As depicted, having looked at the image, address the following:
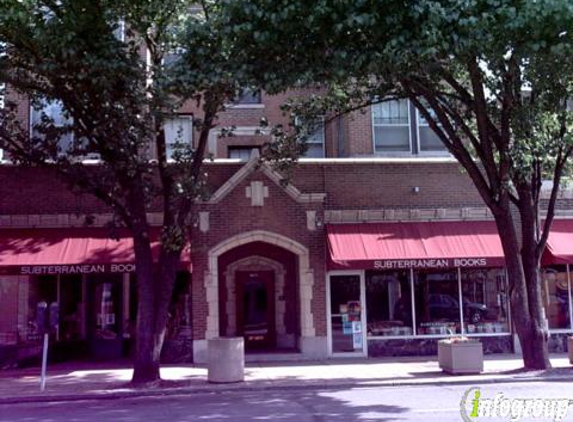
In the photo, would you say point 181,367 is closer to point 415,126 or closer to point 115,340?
point 115,340

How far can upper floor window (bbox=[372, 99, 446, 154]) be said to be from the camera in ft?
69.3

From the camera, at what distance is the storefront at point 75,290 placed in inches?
635

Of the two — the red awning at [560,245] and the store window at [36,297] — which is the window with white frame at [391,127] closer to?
the red awning at [560,245]

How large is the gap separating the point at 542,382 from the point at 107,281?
1150cm

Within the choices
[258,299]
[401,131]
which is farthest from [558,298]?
[258,299]

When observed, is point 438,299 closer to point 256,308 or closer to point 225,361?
point 256,308

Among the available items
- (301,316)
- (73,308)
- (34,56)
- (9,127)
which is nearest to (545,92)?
(301,316)

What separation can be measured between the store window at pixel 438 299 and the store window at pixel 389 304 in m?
0.31

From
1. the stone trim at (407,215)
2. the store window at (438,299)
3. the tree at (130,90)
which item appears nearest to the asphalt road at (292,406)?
the tree at (130,90)

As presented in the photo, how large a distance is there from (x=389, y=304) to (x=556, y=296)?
15.8 feet

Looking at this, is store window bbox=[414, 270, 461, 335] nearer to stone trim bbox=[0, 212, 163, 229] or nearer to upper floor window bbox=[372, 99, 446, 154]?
upper floor window bbox=[372, 99, 446, 154]

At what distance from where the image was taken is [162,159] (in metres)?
14.3

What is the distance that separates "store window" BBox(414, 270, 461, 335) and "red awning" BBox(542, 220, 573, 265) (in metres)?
2.50

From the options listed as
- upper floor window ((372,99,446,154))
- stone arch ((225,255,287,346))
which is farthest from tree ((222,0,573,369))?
stone arch ((225,255,287,346))
